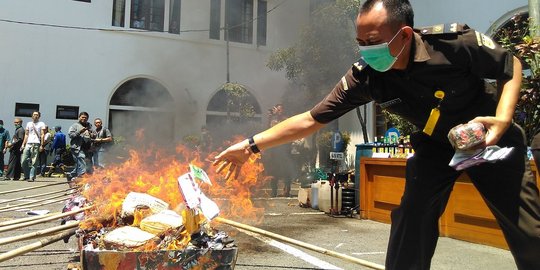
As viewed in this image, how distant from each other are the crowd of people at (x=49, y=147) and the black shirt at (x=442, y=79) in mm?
6253

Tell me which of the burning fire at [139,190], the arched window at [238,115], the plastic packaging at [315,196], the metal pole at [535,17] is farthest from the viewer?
the arched window at [238,115]

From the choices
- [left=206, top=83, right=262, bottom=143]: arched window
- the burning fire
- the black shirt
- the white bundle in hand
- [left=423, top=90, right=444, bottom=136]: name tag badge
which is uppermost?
[left=206, top=83, right=262, bottom=143]: arched window

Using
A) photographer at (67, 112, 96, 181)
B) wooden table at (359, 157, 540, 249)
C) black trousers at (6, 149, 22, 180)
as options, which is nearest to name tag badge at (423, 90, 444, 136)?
wooden table at (359, 157, 540, 249)

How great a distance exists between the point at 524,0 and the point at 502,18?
44 centimetres

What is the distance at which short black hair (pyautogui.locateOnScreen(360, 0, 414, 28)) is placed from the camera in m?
1.71

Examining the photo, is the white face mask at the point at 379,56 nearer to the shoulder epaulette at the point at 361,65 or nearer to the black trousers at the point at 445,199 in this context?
the shoulder epaulette at the point at 361,65

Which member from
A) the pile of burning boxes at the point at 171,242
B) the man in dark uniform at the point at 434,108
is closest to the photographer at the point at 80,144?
the pile of burning boxes at the point at 171,242

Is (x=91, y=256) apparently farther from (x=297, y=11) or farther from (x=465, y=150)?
(x=297, y=11)

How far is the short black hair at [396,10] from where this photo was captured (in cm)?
171

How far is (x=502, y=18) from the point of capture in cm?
770

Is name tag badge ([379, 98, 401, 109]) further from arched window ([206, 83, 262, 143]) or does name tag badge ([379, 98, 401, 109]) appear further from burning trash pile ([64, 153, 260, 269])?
arched window ([206, 83, 262, 143])

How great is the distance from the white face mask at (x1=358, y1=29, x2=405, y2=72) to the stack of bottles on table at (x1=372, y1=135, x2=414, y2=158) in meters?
3.61

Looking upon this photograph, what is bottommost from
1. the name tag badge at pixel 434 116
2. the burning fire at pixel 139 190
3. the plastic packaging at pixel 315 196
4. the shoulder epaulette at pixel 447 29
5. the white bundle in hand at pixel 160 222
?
Result: the plastic packaging at pixel 315 196

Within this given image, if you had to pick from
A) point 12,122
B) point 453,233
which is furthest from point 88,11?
point 453,233
